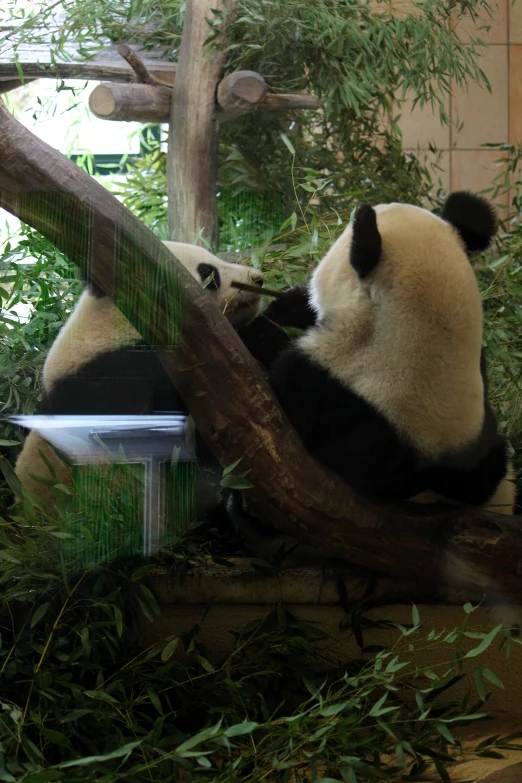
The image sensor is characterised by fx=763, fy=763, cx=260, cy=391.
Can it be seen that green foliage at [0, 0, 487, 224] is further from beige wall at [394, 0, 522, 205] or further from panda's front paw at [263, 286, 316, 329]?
panda's front paw at [263, 286, 316, 329]

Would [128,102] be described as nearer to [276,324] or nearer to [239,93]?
[239,93]

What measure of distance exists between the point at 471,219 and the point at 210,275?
27.0 inches

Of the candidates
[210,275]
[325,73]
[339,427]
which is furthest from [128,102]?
[339,427]

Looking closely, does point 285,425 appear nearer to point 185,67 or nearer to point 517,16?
point 185,67

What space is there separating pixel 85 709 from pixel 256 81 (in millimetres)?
1659

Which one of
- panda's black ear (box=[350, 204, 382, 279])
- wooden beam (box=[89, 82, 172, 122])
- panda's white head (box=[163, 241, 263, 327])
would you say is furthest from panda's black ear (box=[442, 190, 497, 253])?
wooden beam (box=[89, 82, 172, 122])

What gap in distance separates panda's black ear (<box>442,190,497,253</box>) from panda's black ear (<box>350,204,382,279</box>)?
25 cm

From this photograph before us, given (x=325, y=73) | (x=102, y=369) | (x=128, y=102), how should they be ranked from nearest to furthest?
(x=102, y=369) → (x=128, y=102) → (x=325, y=73)

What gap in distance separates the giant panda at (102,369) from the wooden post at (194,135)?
15 cm

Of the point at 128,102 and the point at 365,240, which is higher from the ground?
the point at 128,102

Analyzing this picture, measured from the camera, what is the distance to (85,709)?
1552mm

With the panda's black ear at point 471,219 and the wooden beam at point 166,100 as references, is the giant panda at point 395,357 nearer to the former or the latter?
the panda's black ear at point 471,219

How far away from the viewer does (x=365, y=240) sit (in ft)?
5.29

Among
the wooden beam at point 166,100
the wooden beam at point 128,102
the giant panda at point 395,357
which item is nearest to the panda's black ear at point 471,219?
the giant panda at point 395,357
